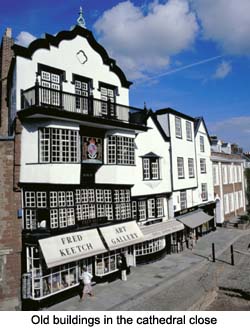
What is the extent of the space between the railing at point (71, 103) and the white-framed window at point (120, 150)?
45.8 inches

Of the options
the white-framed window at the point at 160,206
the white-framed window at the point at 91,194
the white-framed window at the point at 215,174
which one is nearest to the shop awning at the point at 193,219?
the white-framed window at the point at 160,206

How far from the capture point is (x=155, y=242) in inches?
743

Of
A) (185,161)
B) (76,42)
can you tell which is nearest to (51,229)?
(76,42)

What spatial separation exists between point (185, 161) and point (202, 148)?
464 cm

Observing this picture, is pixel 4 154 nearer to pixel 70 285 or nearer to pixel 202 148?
pixel 70 285

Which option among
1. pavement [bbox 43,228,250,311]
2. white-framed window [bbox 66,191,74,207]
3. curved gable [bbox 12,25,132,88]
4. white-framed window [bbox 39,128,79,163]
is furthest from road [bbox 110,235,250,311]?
curved gable [bbox 12,25,132,88]

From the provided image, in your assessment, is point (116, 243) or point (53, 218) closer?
point (53, 218)

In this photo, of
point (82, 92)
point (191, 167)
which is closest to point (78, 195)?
point (82, 92)

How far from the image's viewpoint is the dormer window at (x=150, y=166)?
19.2 meters

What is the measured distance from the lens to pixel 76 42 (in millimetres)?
15500

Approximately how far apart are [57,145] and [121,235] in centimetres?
600

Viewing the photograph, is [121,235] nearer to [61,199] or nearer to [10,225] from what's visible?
[61,199]

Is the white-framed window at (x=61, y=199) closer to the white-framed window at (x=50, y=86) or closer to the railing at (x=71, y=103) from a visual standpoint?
the railing at (x=71, y=103)

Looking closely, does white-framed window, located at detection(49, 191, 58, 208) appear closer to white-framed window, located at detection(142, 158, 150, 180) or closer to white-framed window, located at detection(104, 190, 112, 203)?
white-framed window, located at detection(104, 190, 112, 203)
